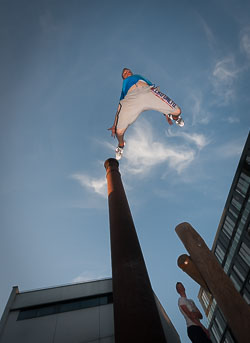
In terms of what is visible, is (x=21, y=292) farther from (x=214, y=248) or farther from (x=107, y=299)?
(x=214, y=248)

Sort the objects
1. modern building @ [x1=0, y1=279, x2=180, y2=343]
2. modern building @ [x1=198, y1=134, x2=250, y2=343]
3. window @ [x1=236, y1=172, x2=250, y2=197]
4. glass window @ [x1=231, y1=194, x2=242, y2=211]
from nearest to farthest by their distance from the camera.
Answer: modern building @ [x1=0, y1=279, x2=180, y2=343] → modern building @ [x1=198, y1=134, x2=250, y2=343] → window @ [x1=236, y1=172, x2=250, y2=197] → glass window @ [x1=231, y1=194, x2=242, y2=211]

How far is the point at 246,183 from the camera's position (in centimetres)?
2566

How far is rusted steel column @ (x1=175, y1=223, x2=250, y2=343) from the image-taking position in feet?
5.07

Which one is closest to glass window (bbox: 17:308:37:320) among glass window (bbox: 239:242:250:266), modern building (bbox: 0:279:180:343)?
modern building (bbox: 0:279:180:343)

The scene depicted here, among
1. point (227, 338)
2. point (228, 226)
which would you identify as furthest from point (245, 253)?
point (227, 338)

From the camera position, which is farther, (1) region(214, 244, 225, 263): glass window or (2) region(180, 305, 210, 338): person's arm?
(1) region(214, 244, 225, 263): glass window

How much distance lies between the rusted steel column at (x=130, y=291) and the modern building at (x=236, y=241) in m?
25.5

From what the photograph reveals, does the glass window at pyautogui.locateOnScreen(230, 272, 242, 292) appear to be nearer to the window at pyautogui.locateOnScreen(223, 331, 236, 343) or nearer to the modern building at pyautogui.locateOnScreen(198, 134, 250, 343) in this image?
the modern building at pyautogui.locateOnScreen(198, 134, 250, 343)

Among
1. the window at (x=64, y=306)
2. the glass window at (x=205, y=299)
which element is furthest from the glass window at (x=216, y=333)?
the window at (x=64, y=306)

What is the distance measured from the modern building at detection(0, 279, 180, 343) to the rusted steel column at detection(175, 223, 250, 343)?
899cm

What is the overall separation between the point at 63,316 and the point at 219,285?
10.4m

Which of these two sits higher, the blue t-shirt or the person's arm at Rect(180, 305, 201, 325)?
the blue t-shirt

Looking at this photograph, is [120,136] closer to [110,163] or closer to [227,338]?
[110,163]

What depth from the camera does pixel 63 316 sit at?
9.57m
